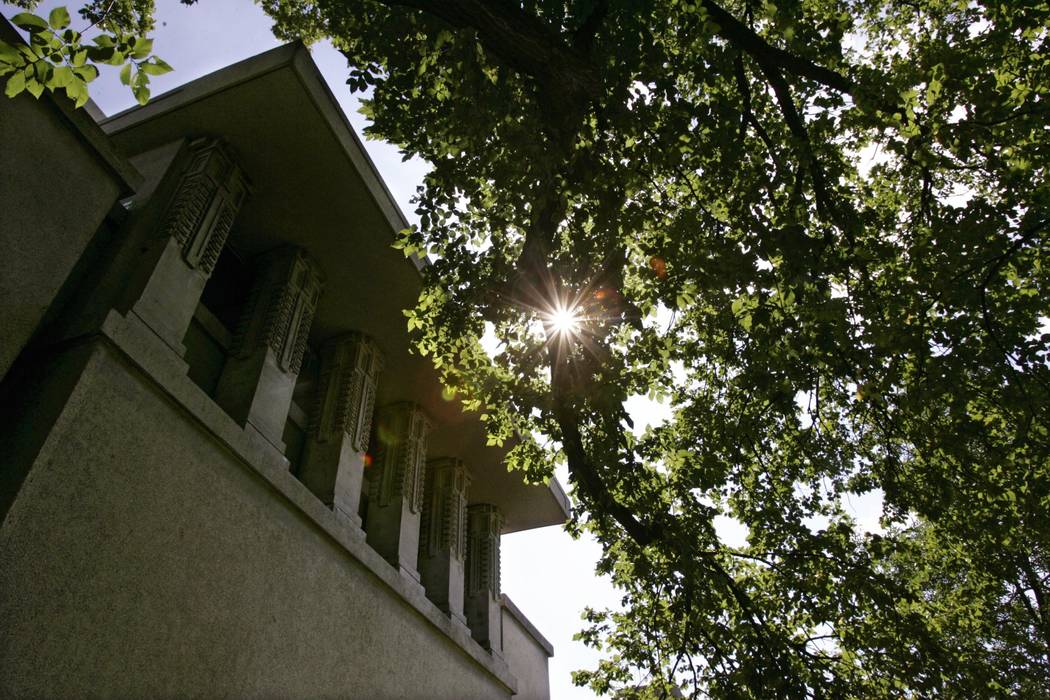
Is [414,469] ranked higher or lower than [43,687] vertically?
higher

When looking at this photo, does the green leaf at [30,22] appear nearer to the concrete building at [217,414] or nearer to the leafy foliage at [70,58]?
the leafy foliage at [70,58]

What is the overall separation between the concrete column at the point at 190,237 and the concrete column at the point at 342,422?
3.41 metres

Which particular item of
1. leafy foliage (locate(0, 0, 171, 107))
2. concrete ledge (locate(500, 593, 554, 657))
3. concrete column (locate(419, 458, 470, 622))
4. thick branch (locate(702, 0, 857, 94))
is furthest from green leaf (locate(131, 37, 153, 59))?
concrete ledge (locate(500, 593, 554, 657))

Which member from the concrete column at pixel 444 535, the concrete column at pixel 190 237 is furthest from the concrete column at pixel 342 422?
the concrete column at pixel 190 237

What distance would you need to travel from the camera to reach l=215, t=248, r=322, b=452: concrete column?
356 inches

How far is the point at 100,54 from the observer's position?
12.3ft

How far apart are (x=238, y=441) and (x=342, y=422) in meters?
3.44

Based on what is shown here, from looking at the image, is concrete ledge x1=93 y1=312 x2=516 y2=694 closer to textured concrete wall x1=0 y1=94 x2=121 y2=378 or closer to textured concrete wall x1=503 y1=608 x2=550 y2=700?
textured concrete wall x1=0 y1=94 x2=121 y2=378

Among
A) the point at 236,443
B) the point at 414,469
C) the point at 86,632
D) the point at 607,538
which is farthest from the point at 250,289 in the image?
the point at 607,538

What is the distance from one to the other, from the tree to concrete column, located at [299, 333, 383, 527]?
9.45 ft

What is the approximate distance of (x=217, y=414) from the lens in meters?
7.55

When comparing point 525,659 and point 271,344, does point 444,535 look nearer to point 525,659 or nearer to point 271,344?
point 525,659

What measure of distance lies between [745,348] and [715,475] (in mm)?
1797

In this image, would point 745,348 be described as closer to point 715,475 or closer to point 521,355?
point 715,475
